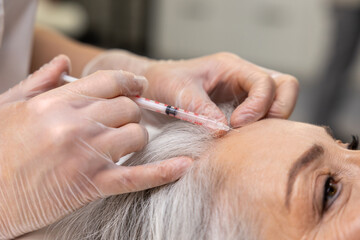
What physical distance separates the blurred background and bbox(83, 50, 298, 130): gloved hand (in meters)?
2.16

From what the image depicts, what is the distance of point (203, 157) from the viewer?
0.94m

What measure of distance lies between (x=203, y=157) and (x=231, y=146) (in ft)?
0.25

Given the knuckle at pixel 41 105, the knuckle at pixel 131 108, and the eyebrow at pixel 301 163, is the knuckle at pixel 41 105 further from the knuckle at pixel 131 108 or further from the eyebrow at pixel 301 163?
the eyebrow at pixel 301 163

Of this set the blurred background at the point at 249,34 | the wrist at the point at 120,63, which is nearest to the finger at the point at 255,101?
the wrist at the point at 120,63

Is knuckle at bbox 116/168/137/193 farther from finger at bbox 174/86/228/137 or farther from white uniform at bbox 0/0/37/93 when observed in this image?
white uniform at bbox 0/0/37/93

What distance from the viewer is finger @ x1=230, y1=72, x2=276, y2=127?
39.8 inches

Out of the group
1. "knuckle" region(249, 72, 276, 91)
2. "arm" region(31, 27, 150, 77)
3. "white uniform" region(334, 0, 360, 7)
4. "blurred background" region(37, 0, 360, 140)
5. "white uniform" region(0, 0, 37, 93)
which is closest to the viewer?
"knuckle" region(249, 72, 276, 91)

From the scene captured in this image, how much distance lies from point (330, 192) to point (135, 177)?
45cm

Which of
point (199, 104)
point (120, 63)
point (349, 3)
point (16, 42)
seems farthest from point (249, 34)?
point (199, 104)

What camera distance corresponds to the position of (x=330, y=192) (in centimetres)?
89

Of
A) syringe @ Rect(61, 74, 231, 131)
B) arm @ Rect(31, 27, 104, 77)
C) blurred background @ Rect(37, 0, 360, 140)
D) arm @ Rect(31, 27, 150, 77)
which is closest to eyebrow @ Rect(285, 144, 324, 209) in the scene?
syringe @ Rect(61, 74, 231, 131)

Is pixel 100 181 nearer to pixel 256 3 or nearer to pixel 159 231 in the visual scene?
pixel 159 231

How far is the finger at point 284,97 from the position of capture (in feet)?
3.77

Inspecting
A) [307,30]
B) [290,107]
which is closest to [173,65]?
[290,107]
